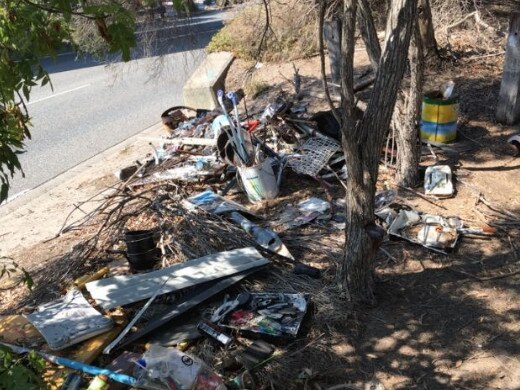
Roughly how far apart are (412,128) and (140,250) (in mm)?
2950

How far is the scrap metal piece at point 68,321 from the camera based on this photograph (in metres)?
3.64

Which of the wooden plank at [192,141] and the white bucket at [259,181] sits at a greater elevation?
the wooden plank at [192,141]

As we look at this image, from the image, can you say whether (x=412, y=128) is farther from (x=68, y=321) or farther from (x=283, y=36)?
(x=283, y=36)

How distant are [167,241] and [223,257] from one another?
670 mm

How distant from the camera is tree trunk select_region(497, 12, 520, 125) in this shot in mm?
6402

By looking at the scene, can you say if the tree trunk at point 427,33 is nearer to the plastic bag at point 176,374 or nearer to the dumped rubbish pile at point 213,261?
the dumped rubbish pile at point 213,261

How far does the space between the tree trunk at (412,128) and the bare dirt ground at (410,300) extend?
9.8 inches

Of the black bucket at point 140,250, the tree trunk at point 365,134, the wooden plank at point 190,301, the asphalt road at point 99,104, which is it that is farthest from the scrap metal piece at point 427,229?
the asphalt road at point 99,104

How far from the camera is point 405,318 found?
3.80 meters

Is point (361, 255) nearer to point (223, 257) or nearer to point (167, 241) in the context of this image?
point (223, 257)

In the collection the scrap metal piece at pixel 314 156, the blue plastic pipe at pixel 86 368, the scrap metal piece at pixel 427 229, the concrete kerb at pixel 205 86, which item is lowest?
the scrap metal piece at pixel 427 229

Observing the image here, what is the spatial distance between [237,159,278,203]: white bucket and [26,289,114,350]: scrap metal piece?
223cm

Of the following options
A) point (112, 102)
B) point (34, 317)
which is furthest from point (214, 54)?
point (34, 317)

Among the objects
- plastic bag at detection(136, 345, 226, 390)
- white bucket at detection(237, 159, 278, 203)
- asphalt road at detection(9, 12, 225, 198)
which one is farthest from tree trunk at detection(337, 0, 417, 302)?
asphalt road at detection(9, 12, 225, 198)
